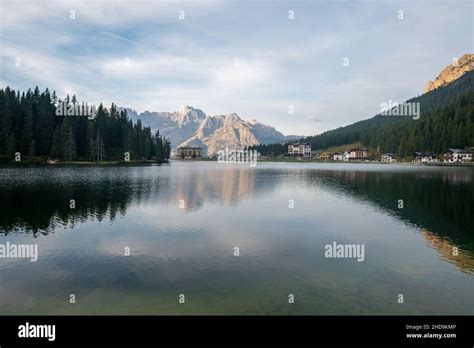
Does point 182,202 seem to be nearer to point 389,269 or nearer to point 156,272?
point 156,272

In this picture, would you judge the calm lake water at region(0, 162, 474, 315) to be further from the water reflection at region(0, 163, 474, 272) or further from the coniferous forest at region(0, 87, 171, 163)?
the coniferous forest at region(0, 87, 171, 163)

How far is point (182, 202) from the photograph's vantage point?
61719mm

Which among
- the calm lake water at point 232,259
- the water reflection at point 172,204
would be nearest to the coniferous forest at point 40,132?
the water reflection at point 172,204

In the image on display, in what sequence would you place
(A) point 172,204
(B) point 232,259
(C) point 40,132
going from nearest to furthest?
(B) point 232,259 → (A) point 172,204 → (C) point 40,132

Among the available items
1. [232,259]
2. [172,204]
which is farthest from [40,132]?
[232,259]

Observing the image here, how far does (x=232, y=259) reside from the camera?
98.4ft

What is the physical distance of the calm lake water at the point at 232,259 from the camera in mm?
21375

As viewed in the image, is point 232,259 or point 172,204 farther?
point 172,204

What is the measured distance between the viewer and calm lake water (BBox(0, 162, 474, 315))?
2138cm

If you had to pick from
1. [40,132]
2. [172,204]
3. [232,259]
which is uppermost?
→ [40,132]

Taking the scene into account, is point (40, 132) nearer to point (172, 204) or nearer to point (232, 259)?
point (172, 204)
